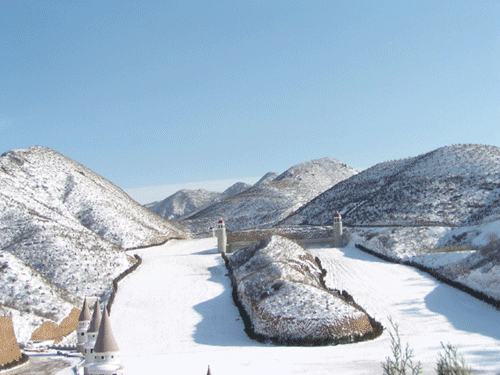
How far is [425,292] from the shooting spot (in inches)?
1292

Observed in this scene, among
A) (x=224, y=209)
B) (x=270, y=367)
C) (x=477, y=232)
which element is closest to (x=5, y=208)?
Answer: (x=270, y=367)

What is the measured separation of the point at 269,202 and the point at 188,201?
80.3 meters

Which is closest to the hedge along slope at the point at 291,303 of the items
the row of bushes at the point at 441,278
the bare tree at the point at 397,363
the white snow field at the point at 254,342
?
the white snow field at the point at 254,342

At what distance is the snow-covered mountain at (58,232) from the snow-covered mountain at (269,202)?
895 inches

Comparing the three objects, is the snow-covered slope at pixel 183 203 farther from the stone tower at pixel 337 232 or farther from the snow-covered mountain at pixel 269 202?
the stone tower at pixel 337 232

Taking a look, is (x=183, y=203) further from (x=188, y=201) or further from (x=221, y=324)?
(x=221, y=324)

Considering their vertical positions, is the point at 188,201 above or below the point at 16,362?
above

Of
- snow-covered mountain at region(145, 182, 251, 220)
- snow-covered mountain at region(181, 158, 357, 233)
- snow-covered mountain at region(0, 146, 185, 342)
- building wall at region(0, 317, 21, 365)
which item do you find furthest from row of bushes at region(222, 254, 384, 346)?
snow-covered mountain at region(145, 182, 251, 220)

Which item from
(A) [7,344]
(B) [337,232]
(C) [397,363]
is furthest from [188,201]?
(C) [397,363]

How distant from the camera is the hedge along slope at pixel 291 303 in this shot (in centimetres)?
2564

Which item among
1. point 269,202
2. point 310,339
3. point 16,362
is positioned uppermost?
point 269,202

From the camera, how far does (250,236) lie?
51.3 metres

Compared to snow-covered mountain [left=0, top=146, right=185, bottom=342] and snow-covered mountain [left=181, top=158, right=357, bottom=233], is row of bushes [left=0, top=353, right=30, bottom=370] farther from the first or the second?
snow-covered mountain [left=181, top=158, right=357, bottom=233]

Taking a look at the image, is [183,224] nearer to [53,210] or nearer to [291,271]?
[53,210]
